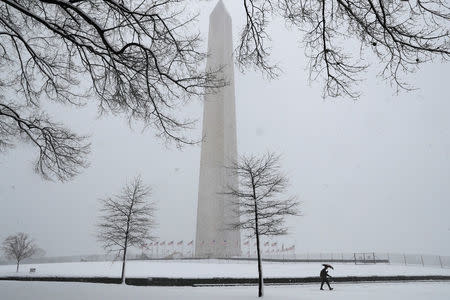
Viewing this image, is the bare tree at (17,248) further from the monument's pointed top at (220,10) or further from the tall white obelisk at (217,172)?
the monument's pointed top at (220,10)

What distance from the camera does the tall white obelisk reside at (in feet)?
116

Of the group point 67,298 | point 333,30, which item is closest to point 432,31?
point 333,30

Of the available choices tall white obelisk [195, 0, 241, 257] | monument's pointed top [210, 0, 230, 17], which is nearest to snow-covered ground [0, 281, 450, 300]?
tall white obelisk [195, 0, 241, 257]

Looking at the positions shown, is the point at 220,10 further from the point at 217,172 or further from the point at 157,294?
the point at 157,294

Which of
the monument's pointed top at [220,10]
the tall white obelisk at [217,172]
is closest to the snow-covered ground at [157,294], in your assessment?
the tall white obelisk at [217,172]

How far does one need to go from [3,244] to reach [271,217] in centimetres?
4309

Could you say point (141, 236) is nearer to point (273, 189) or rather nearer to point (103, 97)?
point (273, 189)

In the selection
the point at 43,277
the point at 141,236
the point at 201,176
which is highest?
the point at 201,176

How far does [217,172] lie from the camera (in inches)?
1431

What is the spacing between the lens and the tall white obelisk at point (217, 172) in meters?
35.4

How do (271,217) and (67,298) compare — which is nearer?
(67,298)

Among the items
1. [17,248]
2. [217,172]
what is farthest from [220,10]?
[17,248]

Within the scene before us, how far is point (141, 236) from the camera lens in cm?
2022

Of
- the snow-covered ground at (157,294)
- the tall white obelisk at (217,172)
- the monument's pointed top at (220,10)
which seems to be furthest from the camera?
the monument's pointed top at (220,10)
